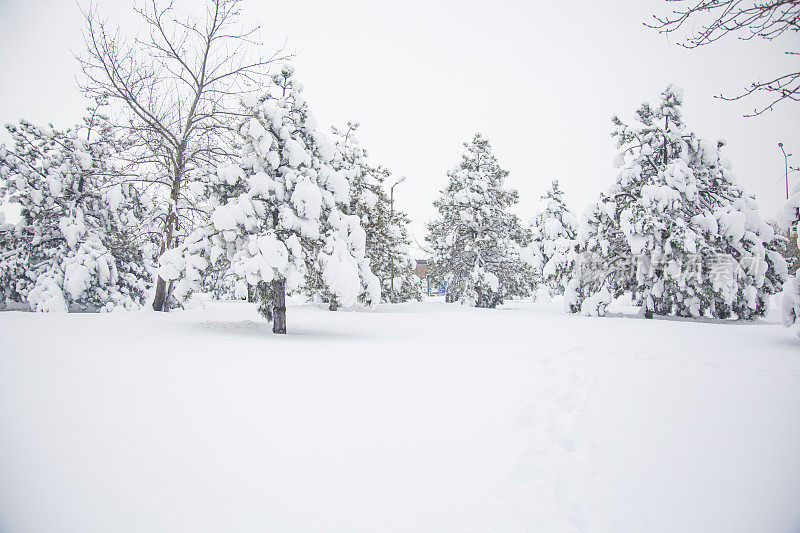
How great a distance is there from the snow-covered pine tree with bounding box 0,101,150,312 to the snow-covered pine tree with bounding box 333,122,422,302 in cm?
833

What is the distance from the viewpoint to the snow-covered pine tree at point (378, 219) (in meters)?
13.6

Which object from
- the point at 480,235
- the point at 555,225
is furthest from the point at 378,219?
the point at 555,225

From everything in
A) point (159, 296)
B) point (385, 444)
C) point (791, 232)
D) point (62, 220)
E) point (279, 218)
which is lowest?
point (385, 444)

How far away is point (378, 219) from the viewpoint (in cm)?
1438

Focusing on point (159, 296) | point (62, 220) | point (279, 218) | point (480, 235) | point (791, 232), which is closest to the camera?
point (791, 232)

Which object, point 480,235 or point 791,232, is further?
point 480,235

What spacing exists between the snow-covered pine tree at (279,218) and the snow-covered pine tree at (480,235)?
1403 centimetres

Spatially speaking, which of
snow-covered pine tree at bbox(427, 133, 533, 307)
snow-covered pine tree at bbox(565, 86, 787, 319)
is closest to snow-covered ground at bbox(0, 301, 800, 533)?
snow-covered pine tree at bbox(565, 86, 787, 319)

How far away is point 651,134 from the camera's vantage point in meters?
17.3

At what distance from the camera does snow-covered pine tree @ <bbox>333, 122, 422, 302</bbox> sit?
1357 cm

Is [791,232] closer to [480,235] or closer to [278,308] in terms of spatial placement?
[278,308]

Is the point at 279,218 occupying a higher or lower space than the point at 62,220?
lower

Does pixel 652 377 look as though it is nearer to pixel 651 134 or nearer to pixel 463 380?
pixel 463 380

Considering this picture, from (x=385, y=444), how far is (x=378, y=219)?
1113 centimetres
